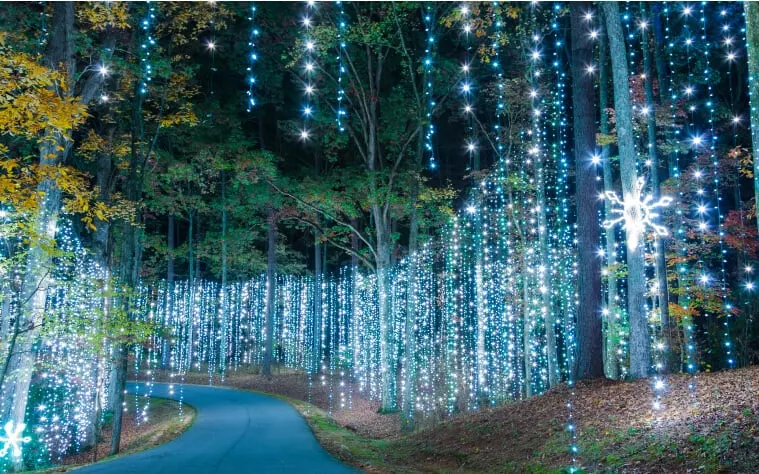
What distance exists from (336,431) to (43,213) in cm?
838

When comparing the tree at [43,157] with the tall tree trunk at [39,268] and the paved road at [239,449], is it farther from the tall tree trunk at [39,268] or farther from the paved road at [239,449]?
the paved road at [239,449]

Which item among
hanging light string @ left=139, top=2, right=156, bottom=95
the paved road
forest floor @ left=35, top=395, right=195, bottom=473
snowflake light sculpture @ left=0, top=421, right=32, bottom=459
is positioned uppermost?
hanging light string @ left=139, top=2, right=156, bottom=95

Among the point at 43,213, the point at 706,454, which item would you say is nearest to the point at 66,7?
the point at 43,213

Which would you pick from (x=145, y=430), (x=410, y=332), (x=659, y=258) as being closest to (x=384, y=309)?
(x=410, y=332)

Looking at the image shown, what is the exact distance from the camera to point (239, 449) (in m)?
10.7

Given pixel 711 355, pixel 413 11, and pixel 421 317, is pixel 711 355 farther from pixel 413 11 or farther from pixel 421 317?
pixel 413 11

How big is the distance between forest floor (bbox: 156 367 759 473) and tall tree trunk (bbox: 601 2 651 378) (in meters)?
0.82

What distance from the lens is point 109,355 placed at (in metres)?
12.4

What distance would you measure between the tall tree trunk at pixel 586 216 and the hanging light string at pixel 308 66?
8.37m

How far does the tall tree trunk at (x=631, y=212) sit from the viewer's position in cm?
1043

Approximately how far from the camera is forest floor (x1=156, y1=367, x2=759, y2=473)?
640 centimetres

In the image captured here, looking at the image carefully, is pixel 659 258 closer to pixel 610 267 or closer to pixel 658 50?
pixel 610 267

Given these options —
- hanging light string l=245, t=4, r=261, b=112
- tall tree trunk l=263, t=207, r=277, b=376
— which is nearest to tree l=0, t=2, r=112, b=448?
A: hanging light string l=245, t=4, r=261, b=112

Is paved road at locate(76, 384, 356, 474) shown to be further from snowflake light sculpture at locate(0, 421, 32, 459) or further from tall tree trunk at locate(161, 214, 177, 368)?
tall tree trunk at locate(161, 214, 177, 368)
